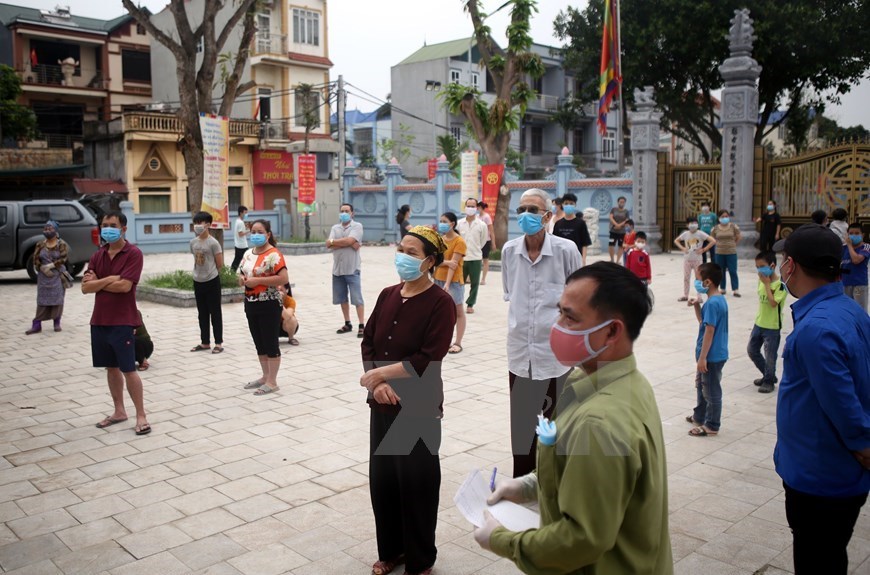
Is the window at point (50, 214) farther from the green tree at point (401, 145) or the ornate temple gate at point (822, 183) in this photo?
the green tree at point (401, 145)

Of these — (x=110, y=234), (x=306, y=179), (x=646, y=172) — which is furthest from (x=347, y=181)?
(x=110, y=234)

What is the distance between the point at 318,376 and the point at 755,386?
174 inches

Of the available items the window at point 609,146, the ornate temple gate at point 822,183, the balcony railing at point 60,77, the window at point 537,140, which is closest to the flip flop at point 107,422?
the ornate temple gate at point 822,183

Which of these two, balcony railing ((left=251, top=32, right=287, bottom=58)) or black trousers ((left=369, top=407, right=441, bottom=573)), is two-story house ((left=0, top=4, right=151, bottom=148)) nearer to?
balcony railing ((left=251, top=32, right=287, bottom=58))

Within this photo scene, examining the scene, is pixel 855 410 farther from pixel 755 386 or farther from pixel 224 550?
pixel 755 386

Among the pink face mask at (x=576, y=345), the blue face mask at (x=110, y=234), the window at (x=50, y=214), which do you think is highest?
the window at (x=50, y=214)

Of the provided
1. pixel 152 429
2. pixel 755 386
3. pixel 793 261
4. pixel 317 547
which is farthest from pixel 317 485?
pixel 755 386

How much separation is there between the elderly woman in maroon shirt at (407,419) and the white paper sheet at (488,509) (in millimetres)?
1530

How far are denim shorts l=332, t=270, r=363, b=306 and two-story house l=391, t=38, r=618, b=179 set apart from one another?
31.0 m

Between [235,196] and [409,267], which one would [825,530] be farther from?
[235,196]

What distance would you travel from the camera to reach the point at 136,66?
36.5 meters

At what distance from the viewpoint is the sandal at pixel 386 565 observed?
12.3ft

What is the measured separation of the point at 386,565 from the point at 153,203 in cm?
3030

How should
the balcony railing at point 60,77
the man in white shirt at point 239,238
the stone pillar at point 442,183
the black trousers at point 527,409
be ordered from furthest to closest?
the balcony railing at point 60,77
the stone pillar at point 442,183
the man in white shirt at point 239,238
the black trousers at point 527,409
